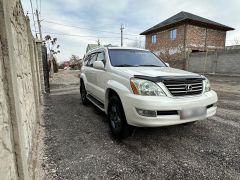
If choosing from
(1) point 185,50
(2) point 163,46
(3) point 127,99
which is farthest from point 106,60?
(2) point 163,46

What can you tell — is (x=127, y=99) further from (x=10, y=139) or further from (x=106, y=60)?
(x=10, y=139)

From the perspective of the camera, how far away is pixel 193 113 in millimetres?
3109

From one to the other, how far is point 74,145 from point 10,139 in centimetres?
185

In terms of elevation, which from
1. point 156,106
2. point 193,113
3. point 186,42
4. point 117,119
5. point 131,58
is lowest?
point 117,119

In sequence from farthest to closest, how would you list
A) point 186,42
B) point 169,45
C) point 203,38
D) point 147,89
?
point 169,45
point 203,38
point 186,42
point 147,89

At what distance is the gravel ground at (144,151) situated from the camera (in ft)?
8.59

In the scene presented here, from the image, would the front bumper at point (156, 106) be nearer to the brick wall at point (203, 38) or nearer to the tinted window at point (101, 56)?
the tinted window at point (101, 56)

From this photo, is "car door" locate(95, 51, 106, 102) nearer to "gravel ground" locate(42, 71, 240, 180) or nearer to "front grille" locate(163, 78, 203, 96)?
"gravel ground" locate(42, 71, 240, 180)

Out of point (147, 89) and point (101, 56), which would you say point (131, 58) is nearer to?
point (101, 56)

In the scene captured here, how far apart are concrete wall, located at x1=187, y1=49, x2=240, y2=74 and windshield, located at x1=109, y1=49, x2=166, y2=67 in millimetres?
14433

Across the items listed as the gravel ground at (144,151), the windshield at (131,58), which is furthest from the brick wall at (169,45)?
the gravel ground at (144,151)

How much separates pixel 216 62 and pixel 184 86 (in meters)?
16.8

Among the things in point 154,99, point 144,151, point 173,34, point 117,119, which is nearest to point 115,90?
point 117,119

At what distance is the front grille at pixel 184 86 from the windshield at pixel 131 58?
1.28 meters
